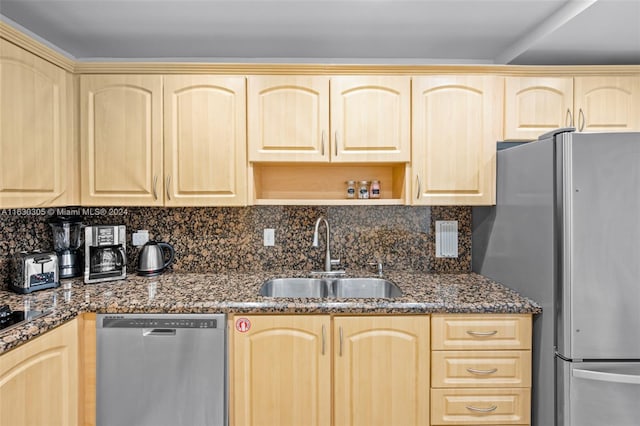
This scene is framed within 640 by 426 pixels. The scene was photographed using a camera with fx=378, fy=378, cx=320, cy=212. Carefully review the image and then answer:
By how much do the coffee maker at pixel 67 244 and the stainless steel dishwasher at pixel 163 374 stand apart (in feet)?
2.18

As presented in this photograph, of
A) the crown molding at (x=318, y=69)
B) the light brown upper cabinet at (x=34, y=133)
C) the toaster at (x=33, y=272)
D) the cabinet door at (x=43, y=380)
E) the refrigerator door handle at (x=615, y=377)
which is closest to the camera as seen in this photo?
the cabinet door at (x=43, y=380)

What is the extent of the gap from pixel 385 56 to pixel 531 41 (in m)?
0.84

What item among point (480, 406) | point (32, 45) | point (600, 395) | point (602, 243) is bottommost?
point (480, 406)

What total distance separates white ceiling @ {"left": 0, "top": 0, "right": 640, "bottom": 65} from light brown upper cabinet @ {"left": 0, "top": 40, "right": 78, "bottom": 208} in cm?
34

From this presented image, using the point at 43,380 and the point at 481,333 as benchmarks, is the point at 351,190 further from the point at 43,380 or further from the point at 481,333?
the point at 43,380

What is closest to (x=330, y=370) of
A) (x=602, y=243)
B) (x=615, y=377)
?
(x=615, y=377)

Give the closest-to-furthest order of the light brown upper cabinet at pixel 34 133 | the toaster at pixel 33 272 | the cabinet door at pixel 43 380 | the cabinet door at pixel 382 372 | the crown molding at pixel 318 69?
the cabinet door at pixel 43 380, the light brown upper cabinet at pixel 34 133, the cabinet door at pixel 382 372, the toaster at pixel 33 272, the crown molding at pixel 318 69

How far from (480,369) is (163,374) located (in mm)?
1491

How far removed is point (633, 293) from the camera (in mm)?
1562

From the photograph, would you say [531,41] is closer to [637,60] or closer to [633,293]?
[637,60]

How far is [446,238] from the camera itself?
98.6 inches

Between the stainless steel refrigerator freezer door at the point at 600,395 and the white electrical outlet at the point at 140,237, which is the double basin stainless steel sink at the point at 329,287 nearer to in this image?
the white electrical outlet at the point at 140,237

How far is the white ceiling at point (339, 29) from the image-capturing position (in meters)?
1.84

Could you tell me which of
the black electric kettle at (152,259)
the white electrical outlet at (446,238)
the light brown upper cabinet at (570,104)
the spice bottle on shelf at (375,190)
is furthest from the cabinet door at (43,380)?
the light brown upper cabinet at (570,104)
